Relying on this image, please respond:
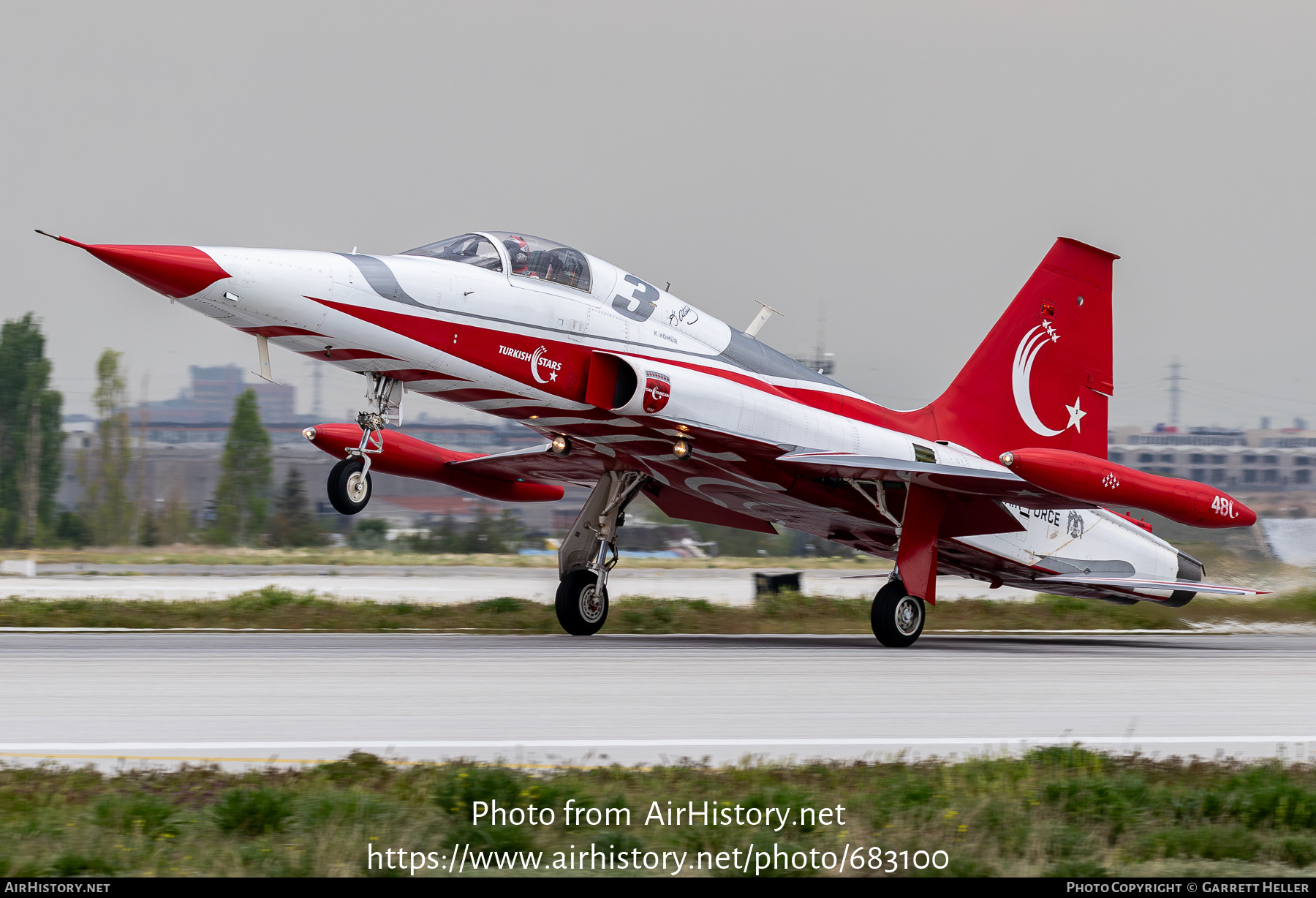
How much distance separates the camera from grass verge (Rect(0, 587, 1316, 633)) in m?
17.1

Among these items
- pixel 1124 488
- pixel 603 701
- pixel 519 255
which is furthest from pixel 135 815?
pixel 1124 488

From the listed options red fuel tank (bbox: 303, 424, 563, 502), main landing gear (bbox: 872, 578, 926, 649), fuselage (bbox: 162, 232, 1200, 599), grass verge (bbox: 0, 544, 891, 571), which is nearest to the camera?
fuselage (bbox: 162, 232, 1200, 599)

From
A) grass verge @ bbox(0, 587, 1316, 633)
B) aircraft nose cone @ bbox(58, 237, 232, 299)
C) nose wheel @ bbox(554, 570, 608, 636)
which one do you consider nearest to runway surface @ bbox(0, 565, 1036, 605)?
grass verge @ bbox(0, 587, 1316, 633)

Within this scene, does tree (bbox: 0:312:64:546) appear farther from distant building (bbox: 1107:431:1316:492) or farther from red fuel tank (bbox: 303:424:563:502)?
Answer: distant building (bbox: 1107:431:1316:492)

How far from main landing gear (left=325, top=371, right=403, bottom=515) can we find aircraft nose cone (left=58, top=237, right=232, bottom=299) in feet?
7.26

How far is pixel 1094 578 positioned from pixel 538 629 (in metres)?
8.31

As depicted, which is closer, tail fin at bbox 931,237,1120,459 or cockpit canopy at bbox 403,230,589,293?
cockpit canopy at bbox 403,230,589,293

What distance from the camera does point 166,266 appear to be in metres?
10.8

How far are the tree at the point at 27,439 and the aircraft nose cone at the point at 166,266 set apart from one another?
46649 mm

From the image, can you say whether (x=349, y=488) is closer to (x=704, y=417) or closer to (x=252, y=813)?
(x=704, y=417)

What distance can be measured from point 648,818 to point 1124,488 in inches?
397

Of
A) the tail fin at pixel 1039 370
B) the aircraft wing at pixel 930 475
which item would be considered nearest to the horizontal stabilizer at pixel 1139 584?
the tail fin at pixel 1039 370

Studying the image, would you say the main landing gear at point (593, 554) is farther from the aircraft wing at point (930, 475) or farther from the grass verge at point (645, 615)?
the aircraft wing at point (930, 475)
